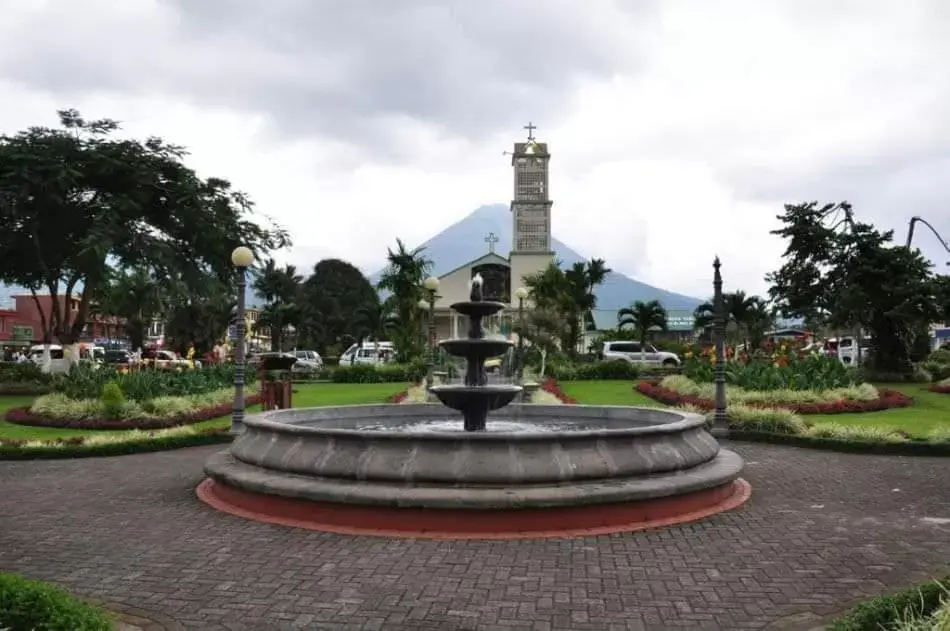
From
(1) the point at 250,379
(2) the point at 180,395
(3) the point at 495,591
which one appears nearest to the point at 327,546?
(3) the point at 495,591

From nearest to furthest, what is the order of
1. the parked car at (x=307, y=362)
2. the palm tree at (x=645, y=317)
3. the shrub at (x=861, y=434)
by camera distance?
the shrub at (x=861, y=434)
the parked car at (x=307, y=362)
the palm tree at (x=645, y=317)

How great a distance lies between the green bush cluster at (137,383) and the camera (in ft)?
64.4

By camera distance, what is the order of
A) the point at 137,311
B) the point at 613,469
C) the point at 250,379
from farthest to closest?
the point at 137,311, the point at 250,379, the point at 613,469

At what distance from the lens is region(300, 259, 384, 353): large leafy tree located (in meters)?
66.9

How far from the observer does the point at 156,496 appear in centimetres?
940

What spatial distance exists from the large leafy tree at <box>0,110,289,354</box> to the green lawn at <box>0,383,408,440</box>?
5.52 m

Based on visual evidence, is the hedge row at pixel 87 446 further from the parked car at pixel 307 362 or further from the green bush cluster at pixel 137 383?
the parked car at pixel 307 362

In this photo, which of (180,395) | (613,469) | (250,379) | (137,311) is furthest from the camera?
(137,311)

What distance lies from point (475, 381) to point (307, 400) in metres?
15.5

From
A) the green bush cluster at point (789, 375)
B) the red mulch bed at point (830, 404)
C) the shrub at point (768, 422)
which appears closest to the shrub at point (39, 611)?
the shrub at point (768, 422)

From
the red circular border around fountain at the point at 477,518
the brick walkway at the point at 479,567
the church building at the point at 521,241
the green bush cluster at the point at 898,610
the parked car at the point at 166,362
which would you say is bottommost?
the brick walkway at the point at 479,567

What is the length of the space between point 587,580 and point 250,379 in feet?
81.8

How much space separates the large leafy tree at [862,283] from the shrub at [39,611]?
28846 mm

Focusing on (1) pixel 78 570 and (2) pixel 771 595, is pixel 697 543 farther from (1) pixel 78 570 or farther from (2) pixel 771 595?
(1) pixel 78 570
